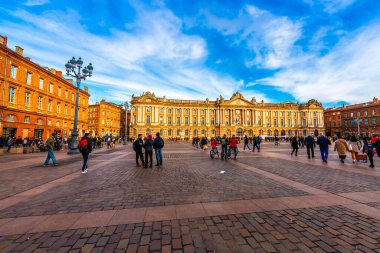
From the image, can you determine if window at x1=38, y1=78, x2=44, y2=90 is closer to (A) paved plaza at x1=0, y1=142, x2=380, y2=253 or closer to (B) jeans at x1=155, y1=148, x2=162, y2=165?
(B) jeans at x1=155, y1=148, x2=162, y2=165

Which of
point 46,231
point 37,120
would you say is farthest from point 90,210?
point 37,120

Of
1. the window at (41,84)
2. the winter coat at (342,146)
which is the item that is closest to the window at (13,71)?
the window at (41,84)

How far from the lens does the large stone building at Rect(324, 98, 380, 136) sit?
210 ft

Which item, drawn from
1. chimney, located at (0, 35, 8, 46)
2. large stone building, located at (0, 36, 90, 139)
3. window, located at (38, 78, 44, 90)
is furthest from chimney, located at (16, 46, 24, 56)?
window, located at (38, 78, 44, 90)

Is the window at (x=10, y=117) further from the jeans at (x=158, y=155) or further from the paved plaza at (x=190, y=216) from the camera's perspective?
the jeans at (x=158, y=155)

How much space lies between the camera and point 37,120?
26.9m

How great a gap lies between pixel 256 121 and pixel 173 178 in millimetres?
66080

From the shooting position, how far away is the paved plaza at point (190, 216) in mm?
2719

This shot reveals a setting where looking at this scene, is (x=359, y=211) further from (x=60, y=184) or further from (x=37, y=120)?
(x=37, y=120)

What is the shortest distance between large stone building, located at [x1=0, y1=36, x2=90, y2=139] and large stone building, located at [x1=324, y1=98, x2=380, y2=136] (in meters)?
79.5

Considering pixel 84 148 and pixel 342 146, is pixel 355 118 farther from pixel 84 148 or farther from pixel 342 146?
pixel 84 148

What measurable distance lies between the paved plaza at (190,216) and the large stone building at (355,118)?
72.8 m

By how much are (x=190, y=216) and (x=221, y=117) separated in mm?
62980

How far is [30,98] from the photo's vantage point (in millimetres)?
25641
